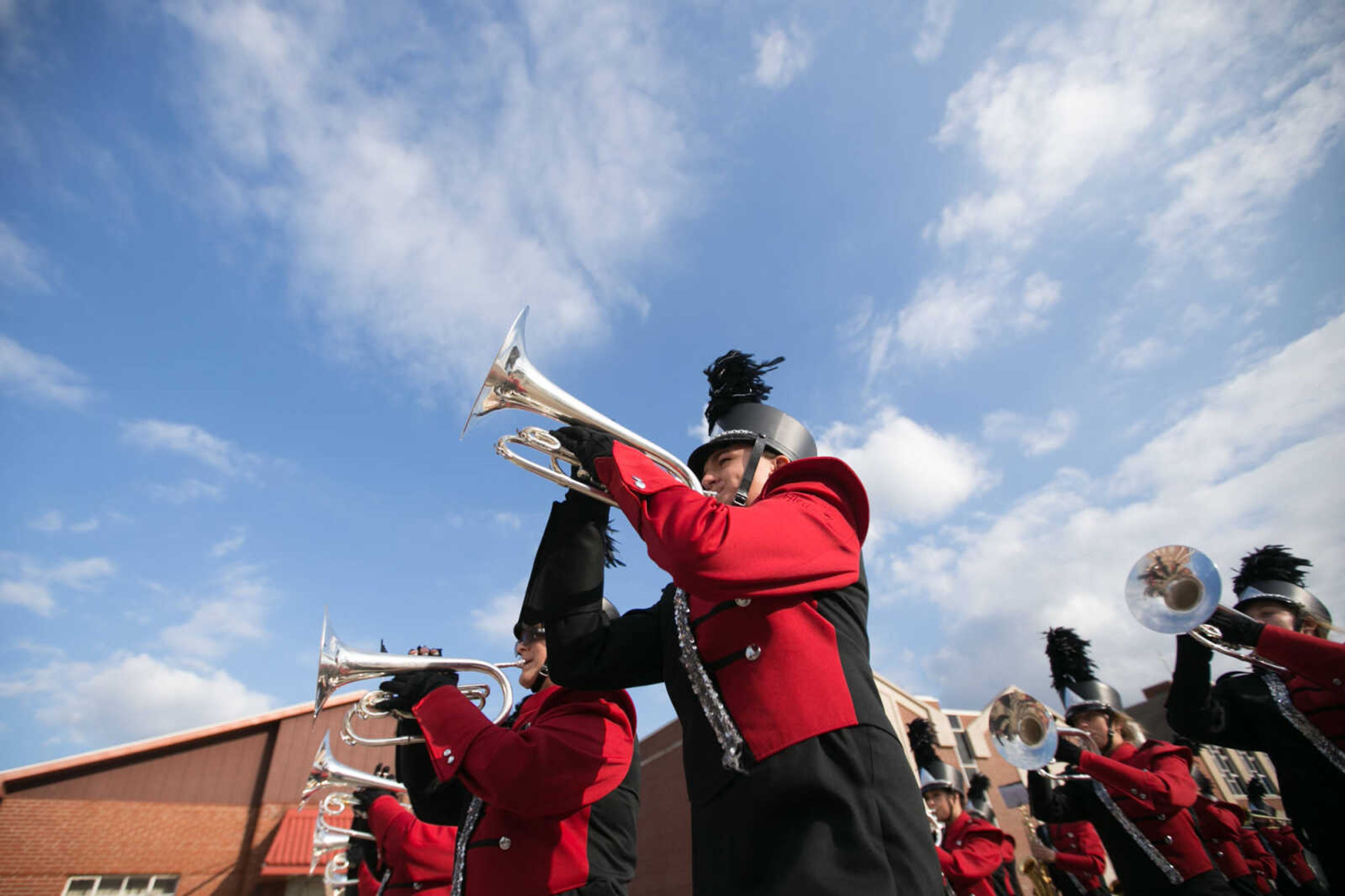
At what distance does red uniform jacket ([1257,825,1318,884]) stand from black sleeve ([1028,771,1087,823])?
688 cm

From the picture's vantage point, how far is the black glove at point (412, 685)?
4.36m

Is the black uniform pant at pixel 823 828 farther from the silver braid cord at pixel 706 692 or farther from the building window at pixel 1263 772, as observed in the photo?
the building window at pixel 1263 772

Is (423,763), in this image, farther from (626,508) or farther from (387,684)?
(626,508)

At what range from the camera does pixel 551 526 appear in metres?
2.74

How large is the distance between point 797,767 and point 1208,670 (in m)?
4.27

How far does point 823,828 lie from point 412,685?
3645 mm

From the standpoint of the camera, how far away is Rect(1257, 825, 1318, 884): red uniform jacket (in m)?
9.76

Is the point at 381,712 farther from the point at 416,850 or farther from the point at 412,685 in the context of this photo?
the point at 416,850

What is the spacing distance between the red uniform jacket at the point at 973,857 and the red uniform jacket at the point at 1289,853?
A: 677 centimetres

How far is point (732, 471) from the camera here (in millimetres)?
2662

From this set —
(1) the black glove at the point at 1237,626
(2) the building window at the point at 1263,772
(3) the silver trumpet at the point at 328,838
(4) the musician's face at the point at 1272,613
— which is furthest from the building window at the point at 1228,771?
(3) the silver trumpet at the point at 328,838

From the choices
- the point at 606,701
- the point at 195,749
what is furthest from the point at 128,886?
the point at 606,701

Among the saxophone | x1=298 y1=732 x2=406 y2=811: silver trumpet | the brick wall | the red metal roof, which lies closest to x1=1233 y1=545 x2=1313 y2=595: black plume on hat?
the saxophone

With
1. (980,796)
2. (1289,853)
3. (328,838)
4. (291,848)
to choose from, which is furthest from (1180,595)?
(291,848)
